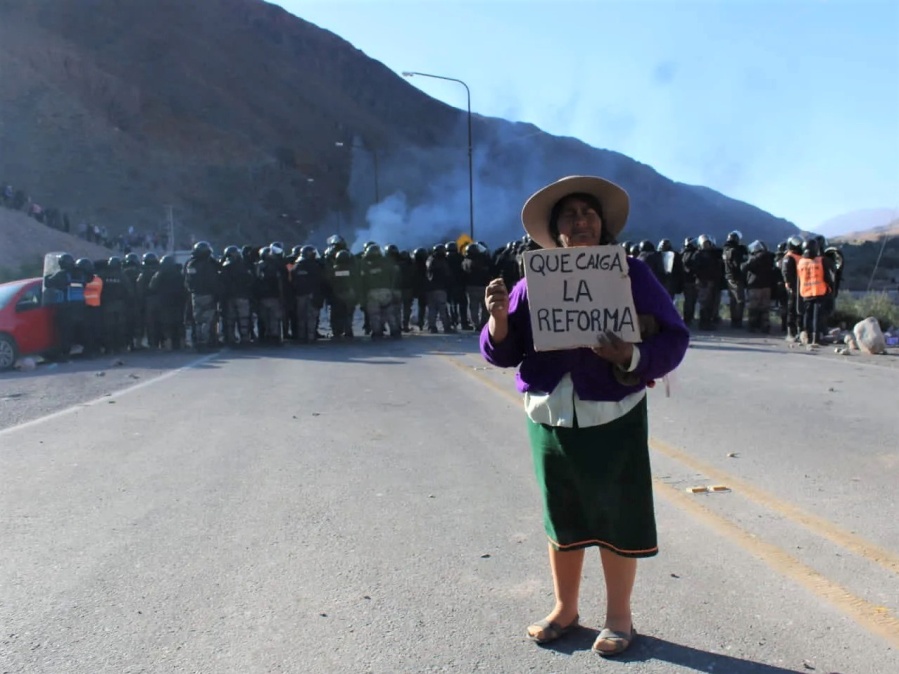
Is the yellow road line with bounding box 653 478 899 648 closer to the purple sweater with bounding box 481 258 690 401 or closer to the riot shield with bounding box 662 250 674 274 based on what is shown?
the purple sweater with bounding box 481 258 690 401

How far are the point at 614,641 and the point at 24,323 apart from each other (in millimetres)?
13736

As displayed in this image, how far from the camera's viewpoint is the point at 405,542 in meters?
4.89

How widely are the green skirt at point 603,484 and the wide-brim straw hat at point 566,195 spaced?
0.77 metres

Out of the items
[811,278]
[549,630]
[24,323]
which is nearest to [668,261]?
[811,278]

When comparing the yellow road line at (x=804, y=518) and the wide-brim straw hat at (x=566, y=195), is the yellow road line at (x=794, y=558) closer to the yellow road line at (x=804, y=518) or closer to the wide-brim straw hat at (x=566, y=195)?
the yellow road line at (x=804, y=518)

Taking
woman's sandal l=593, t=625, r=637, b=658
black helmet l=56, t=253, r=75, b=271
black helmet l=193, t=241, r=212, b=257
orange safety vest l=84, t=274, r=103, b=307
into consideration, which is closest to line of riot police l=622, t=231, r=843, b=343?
black helmet l=193, t=241, r=212, b=257

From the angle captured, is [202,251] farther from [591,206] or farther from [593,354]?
[593,354]

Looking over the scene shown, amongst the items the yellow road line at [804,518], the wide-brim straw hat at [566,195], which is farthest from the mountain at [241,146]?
the wide-brim straw hat at [566,195]

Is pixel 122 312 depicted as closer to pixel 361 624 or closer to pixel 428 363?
pixel 428 363

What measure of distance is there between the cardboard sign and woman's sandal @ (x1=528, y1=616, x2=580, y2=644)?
1153mm

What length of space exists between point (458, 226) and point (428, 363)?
6085 centimetres

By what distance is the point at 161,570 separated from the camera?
449cm

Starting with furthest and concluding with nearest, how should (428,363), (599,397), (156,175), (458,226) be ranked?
(458,226), (156,175), (428,363), (599,397)

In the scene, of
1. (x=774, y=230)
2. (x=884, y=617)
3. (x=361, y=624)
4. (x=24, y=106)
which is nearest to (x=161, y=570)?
(x=361, y=624)
